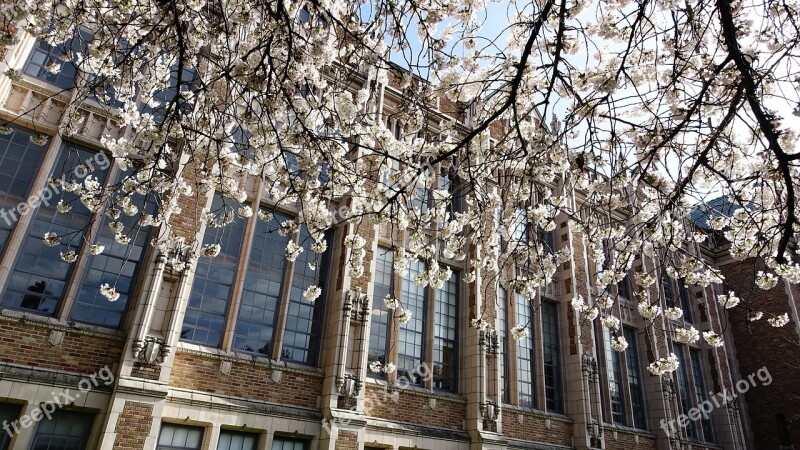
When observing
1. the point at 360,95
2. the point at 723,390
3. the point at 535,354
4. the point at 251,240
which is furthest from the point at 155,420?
the point at 723,390

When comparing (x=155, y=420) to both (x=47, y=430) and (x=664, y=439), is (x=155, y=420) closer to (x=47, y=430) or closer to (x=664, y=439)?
(x=47, y=430)

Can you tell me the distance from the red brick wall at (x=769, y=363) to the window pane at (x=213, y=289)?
18.7 meters

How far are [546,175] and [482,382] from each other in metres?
8.00

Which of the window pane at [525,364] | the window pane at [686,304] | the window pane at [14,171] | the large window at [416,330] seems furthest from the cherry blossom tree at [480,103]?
the window pane at [686,304]

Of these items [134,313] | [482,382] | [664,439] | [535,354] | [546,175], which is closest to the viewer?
[546,175]

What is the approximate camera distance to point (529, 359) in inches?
583

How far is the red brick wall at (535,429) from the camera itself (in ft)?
43.4

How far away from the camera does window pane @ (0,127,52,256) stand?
8477 mm

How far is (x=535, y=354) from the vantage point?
14.9 m

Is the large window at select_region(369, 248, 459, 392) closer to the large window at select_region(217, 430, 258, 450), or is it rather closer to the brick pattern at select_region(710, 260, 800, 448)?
the large window at select_region(217, 430, 258, 450)

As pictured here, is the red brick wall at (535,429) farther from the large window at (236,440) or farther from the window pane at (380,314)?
the large window at (236,440)

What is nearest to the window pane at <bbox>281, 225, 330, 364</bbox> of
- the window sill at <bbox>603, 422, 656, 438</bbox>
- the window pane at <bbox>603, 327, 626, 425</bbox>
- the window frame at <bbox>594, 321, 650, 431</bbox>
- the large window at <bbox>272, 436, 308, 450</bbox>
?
the large window at <bbox>272, 436, 308, 450</bbox>

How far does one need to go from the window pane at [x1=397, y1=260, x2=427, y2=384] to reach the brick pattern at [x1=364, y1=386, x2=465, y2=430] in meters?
0.54

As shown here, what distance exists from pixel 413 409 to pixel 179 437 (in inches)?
200
